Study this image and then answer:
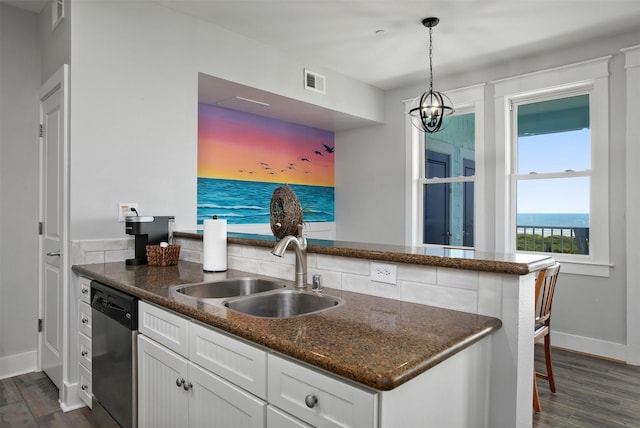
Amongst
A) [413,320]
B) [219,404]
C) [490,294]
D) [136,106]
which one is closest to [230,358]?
[219,404]

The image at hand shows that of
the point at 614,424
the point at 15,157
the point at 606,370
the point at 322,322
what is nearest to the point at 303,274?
the point at 322,322

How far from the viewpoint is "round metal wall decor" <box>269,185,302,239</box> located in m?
1.97

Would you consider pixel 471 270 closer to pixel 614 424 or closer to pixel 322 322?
pixel 322 322

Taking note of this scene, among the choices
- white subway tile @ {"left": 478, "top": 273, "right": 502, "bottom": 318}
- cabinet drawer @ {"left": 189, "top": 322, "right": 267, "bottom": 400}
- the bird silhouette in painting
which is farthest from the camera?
the bird silhouette in painting

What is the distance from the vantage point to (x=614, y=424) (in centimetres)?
233

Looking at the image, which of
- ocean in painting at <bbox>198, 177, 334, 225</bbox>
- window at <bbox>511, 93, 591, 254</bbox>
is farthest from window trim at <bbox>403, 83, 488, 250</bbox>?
ocean in painting at <bbox>198, 177, 334, 225</bbox>

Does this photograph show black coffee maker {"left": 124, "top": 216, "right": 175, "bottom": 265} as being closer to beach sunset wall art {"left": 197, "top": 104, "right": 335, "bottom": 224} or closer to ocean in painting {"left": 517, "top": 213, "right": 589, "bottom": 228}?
beach sunset wall art {"left": 197, "top": 104, "right": 335, "bottom": 224}

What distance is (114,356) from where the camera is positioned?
204cm

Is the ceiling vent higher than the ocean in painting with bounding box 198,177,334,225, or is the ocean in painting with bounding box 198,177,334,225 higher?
the ceiling vent

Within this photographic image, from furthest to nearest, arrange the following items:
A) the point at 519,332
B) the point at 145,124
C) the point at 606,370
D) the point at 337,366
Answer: the point at 606,370
the point at 145,124
the point at 519,332
the point at 337,366

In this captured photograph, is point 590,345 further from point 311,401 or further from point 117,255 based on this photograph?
point 117,255

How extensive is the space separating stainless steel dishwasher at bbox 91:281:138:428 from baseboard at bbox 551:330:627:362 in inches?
139

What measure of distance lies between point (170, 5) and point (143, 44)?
1.24 feet

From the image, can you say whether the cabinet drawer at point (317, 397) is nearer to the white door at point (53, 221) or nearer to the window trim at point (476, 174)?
the white door at point (53, 221)
